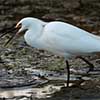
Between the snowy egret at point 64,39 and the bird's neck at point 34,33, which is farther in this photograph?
the bird's neck at point 34,33

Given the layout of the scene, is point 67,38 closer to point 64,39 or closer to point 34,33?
point 64,39

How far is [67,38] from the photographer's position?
716 centimetres

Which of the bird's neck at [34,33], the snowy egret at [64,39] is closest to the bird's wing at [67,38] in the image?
the snowy egret at [64,39]

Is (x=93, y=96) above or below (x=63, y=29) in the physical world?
below

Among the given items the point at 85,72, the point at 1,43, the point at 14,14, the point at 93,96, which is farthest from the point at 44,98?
the point at 14,14

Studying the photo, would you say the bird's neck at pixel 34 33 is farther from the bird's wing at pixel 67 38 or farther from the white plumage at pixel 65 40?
the bird's wing at pixel 67 38

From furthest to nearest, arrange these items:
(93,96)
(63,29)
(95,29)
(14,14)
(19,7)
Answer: (19,7) → (14,14) → (95,29) → (63,29) → (93,96)

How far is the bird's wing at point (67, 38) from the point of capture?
7.11 m

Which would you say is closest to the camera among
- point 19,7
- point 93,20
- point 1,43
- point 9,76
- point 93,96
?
point 93,96

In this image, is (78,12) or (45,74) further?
(78,12)

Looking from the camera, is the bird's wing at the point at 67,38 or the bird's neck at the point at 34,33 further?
the bird's neck at the point at 34,33

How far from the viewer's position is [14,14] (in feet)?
47.4

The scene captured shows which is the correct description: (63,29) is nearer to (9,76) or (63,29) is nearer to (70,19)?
(9,76)

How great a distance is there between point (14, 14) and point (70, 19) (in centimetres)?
196
